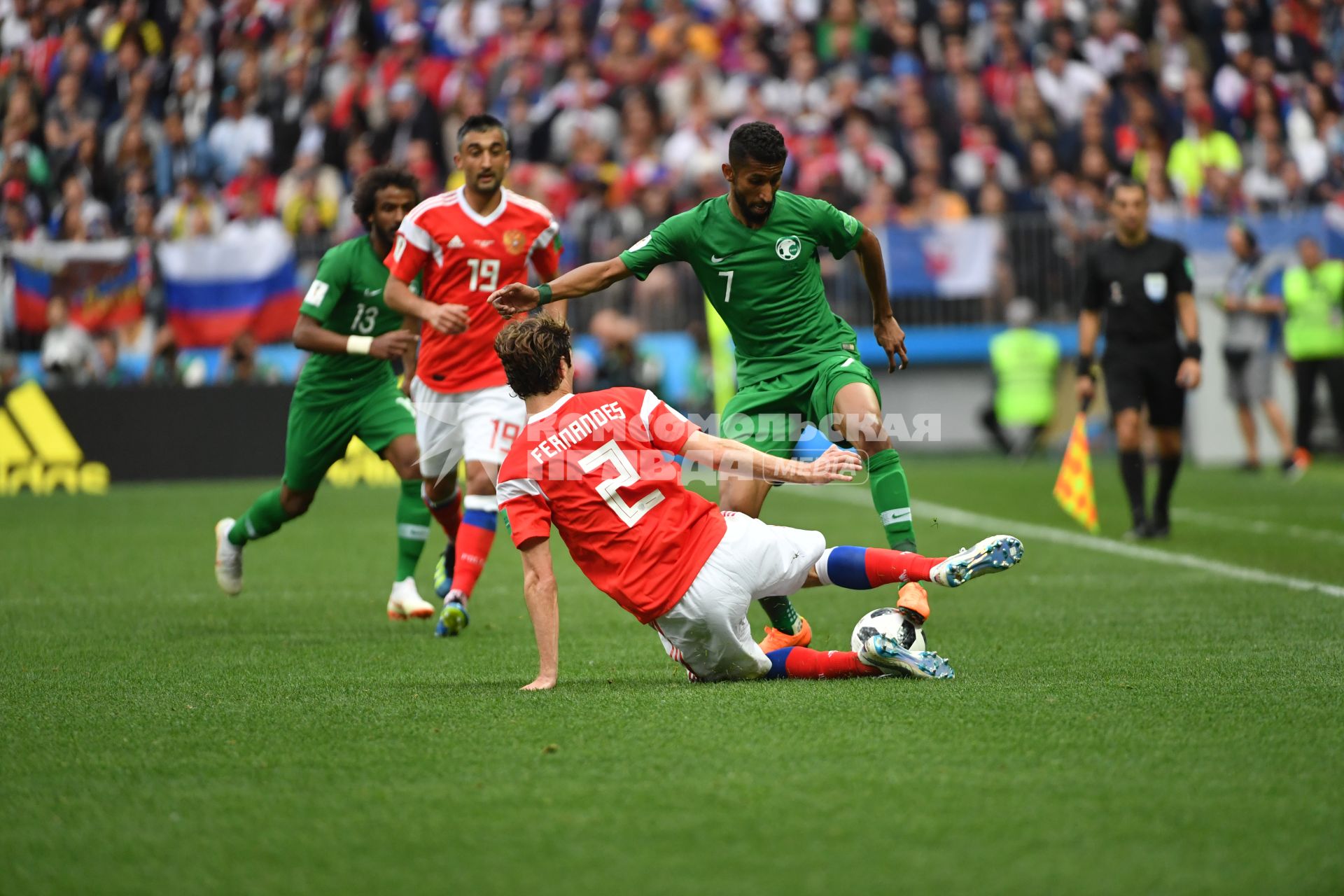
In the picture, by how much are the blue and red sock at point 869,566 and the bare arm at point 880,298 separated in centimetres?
111

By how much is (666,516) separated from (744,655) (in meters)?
0.58

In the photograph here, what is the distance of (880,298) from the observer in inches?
267

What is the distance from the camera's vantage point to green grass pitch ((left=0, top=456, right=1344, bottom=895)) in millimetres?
3494

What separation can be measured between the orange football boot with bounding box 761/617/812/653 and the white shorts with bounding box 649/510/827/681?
0.59m

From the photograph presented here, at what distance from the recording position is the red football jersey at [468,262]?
7.82 metres

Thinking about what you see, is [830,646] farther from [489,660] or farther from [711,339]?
[711,339]

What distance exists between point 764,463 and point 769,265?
1576 millimetres

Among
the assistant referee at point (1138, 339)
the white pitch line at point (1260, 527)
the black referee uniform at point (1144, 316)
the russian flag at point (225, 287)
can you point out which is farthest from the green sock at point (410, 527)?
the russian flag at point (225, 287)

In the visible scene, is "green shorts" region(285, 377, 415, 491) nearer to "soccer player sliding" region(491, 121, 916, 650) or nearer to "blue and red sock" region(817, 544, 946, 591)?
"soccer player sliding" region(491, 121, 916, 650)

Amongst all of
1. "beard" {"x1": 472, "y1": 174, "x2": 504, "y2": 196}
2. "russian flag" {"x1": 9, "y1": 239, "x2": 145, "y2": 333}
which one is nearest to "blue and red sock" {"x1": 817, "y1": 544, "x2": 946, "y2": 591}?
"beard" {"x1": 472, "y1": 174, "x2": 504, "y2": 196}

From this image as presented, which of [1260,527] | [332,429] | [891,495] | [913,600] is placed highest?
[332,429]

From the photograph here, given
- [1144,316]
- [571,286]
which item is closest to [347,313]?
[571,286]

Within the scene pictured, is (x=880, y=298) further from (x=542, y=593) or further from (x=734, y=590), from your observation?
(x=542, y=593)

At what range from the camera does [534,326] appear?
18.0 feet
